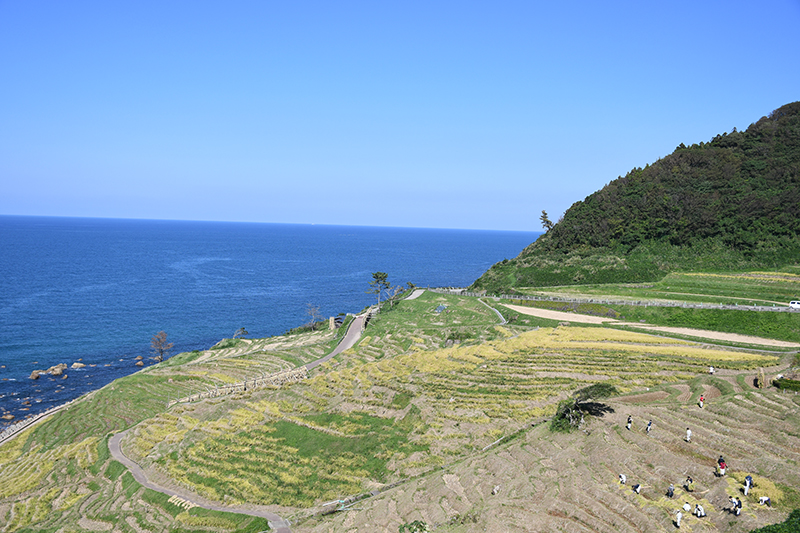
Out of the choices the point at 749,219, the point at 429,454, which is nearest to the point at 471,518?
the point at 429,454

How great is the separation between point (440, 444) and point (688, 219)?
85.5m

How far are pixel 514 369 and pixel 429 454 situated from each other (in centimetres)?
1824

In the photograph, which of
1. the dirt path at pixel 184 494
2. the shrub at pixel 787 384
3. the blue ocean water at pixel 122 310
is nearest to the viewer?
the dirt path at pixel 184 494

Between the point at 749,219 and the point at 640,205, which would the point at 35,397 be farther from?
the point at 749,219

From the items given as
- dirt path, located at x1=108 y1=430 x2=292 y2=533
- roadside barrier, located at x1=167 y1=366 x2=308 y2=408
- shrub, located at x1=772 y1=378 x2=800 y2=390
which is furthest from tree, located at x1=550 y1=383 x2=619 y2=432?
roadside barrier, located at x1=167 y1=366 x2=308 y2=408

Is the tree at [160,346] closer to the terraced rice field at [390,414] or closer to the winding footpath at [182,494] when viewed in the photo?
the winding footpath at [182,494]

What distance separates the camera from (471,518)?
29953 mm

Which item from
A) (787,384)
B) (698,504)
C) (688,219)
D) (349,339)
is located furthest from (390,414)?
(688,219)

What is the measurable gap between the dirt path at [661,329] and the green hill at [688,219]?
16887 mm

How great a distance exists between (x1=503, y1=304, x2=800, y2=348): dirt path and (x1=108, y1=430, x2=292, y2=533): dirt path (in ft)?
175

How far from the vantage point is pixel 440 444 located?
42969mm

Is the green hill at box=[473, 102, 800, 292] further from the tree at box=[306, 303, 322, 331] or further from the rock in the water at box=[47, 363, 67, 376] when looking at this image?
the rock in the water at box=[47, 363, 67, 376]

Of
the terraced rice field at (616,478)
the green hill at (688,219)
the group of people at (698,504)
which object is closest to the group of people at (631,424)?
the terraced rice field at (616,478)

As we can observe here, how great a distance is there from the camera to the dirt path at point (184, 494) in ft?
119
